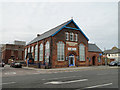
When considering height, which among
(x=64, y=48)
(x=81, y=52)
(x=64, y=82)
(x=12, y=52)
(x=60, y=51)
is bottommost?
(x=64, y=82)

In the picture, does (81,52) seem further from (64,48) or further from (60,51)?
(60,51)

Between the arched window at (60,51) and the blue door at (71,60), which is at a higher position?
the arched window at (60,51)

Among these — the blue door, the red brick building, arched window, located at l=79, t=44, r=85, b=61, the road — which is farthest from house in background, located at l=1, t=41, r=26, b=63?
the road

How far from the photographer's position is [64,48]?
26.4 m

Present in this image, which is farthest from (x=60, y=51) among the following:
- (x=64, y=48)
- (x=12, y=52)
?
(x=12, y=52)

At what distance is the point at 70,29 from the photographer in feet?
91.6

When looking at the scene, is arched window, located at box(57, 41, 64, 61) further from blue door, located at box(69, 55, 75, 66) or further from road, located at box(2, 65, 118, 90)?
road, located at box(2, 65, 118, 90)

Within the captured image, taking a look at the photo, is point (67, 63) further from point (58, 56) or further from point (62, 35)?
point (62, 35)

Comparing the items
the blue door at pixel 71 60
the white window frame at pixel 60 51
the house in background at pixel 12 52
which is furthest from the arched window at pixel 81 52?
the house in background at pixel 12 52

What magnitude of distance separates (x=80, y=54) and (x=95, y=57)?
7.20m

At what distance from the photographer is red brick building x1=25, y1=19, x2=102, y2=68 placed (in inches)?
982

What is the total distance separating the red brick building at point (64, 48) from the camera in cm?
2494

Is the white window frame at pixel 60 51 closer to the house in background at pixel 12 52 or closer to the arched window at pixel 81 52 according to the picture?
the arched window at pixel 81 52

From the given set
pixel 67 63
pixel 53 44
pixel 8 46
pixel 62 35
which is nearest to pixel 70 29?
pixel 62 35
